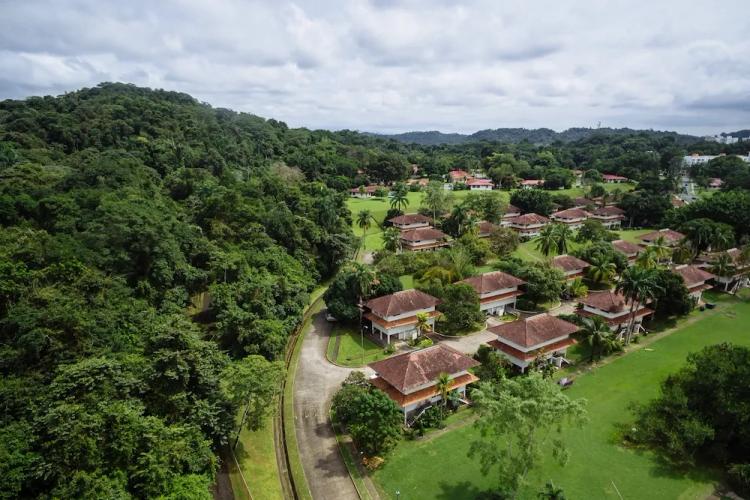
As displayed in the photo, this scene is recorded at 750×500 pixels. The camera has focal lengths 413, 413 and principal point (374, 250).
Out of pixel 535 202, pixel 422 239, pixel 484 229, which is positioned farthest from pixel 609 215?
pixel 422 239

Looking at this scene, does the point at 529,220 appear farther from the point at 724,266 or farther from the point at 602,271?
the point at 724,266

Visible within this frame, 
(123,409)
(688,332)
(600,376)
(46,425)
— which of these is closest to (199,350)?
(123,409)

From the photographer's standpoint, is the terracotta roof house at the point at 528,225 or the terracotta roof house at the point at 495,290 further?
the terracotta roof house at the point at 528,225

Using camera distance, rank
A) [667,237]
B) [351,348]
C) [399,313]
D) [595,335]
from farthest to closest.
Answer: [667,237] → [399,313] → [351,348] → [595,335]

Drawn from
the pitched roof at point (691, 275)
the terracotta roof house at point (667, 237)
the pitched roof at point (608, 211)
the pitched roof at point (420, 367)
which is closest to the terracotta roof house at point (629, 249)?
the terracotta roof house at point (667, 237)

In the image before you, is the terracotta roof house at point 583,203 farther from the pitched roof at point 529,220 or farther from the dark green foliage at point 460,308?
the dark green foliage at point 460,308

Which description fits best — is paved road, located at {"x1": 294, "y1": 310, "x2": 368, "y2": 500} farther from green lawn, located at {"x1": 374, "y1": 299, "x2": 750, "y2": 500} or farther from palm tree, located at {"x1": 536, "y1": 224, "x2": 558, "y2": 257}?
palm tree, located at {"x1": 536, "y1": 224, "x2": 558, "y2": 257}

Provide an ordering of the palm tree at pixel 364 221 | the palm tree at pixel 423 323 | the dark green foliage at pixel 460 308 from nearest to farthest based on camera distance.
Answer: the palm tree at pixel 423 323
the dark green foliage at pixel 460 308
the palm tree at pixel 364 221
